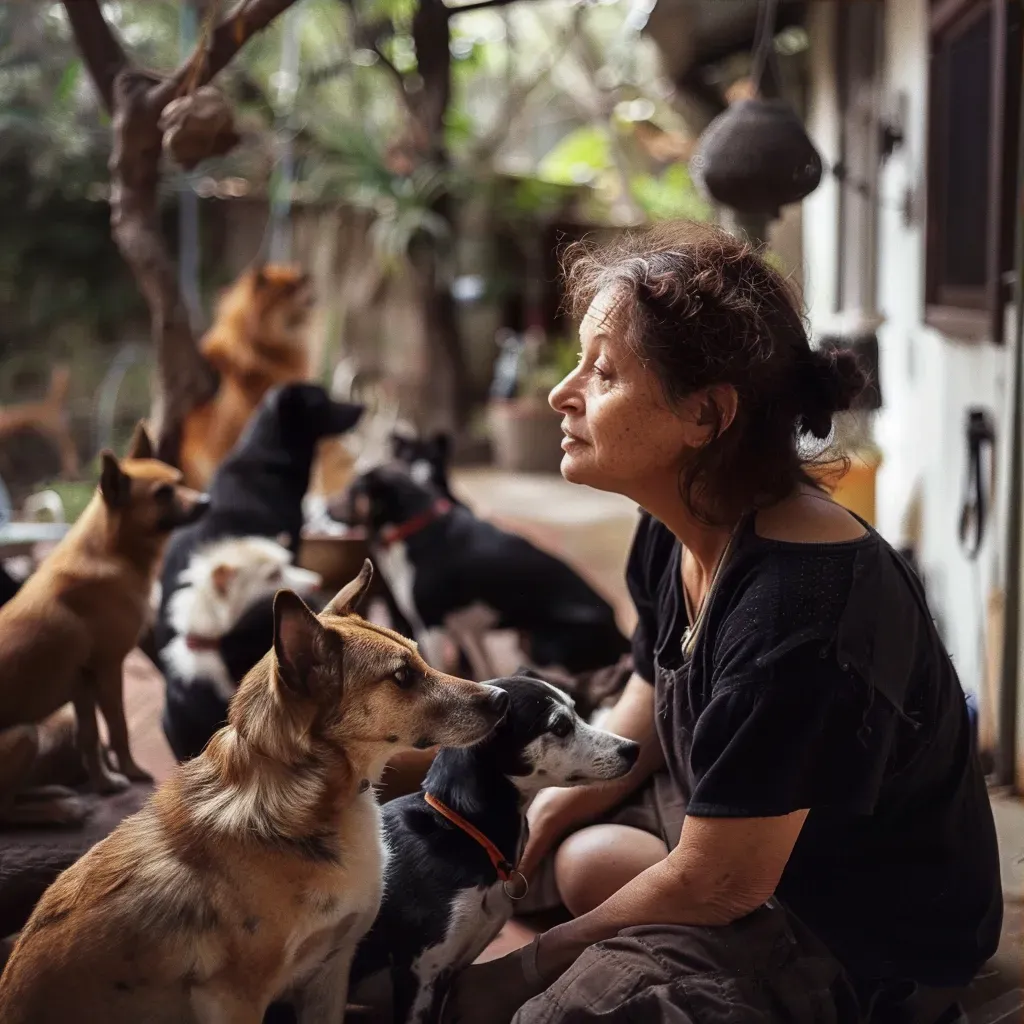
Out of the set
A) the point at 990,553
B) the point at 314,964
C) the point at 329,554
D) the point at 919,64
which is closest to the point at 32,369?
the point at 329,554

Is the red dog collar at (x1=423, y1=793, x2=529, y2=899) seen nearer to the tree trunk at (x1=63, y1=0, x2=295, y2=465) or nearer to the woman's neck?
the woman's neck

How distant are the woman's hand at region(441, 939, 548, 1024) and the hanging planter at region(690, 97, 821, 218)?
7.55 feet

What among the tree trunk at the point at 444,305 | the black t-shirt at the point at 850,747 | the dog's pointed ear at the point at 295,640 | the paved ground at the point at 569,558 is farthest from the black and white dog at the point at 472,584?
the tree trunk at the point at 444,305

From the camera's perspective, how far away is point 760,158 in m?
3.49

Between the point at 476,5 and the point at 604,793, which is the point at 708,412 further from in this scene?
the point at 476,5

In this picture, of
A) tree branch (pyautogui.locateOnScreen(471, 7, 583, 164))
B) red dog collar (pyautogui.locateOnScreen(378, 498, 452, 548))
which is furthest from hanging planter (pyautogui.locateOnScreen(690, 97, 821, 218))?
tree branch (pyautogui.locateOnScreen(471, 7, 583, 164))

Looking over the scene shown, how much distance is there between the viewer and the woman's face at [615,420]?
2010 millimetres

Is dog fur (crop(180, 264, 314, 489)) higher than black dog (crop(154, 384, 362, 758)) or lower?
higher

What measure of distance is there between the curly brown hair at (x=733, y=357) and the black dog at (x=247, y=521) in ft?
5.03

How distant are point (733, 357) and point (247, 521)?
2.61 metres

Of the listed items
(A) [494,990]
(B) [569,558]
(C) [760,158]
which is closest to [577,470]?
(A) [494,990]

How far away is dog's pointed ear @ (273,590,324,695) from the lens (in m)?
1.77

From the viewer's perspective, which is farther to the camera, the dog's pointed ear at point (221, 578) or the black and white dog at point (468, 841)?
the dog's pointed ear at point (221, 578)

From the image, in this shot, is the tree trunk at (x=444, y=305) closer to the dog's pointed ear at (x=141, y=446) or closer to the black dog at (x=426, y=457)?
the black dog at (x=426, y=457)
